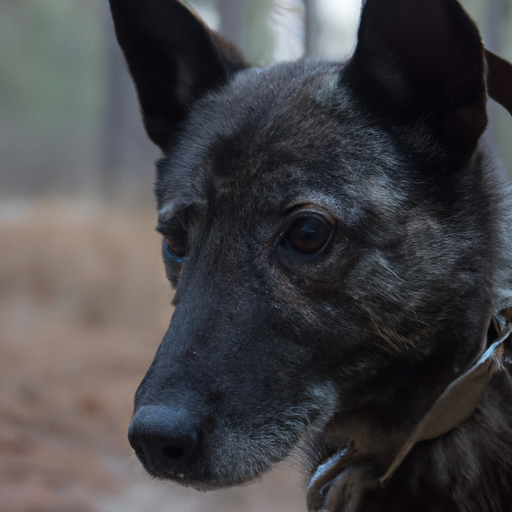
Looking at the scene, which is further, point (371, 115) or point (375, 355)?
point (371, 115)

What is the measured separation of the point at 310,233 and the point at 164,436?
74 cm

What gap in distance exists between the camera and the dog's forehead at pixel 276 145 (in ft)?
6.78

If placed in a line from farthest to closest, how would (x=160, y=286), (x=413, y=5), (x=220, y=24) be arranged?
(x=160, y=286)
(x=220, y=24)
(x=413, y=5)

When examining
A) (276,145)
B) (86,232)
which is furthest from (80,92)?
(276,145)

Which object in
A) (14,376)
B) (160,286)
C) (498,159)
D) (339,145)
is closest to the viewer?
(339,145)

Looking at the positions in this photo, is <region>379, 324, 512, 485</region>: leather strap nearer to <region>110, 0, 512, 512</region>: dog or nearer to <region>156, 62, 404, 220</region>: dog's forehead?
<region>110, 0, 512, 512</region>: dog

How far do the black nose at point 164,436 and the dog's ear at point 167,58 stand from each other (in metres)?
1.37

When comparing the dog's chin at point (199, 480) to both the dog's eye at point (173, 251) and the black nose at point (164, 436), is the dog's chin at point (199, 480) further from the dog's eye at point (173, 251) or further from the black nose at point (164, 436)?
the dog's eye at point (173, 251)

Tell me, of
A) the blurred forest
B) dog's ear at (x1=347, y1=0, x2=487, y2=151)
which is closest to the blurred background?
the blurred forest

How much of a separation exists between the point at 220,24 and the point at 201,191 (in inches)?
249

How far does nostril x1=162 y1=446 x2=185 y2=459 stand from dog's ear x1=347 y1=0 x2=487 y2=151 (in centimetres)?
128

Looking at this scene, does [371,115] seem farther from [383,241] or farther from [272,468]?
[272,468]

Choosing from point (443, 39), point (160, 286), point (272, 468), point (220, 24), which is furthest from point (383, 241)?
point (160, 286)

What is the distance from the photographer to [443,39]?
1.99m
